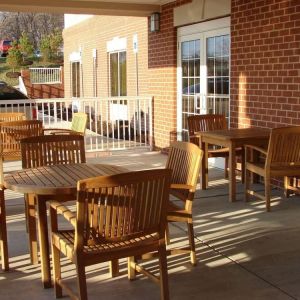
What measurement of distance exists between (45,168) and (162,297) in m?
1.46

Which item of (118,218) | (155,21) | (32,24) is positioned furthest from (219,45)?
(32,24)

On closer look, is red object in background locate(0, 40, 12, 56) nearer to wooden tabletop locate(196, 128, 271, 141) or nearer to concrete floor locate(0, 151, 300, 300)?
wooden tabletop locate(196, 128, 271, 141)

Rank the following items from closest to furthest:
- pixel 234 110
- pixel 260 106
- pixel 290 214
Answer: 1. pixel 290 214
2. pixel 260 106
3. pixel 234 110

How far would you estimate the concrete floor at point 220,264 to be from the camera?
3.65 metres

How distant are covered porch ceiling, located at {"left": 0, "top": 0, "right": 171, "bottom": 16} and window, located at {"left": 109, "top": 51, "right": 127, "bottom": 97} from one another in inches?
172

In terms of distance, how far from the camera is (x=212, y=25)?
820cm

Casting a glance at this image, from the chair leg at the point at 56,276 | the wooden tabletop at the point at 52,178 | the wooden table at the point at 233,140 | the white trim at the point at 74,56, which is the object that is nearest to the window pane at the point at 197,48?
the wooden table at the point at 233,140

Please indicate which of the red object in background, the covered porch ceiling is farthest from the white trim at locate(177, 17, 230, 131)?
the red object in background

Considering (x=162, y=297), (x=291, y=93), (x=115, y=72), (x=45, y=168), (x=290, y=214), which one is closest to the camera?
(x=162, y=297)

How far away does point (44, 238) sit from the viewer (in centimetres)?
369

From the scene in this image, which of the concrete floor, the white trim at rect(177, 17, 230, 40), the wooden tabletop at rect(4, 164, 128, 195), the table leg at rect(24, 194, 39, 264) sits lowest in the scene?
the concrete floor

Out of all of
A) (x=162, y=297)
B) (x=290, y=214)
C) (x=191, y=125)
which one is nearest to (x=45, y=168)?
(x=162, y=297)

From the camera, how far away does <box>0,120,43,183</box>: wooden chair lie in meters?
6.62

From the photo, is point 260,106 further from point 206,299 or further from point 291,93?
point 206,299
